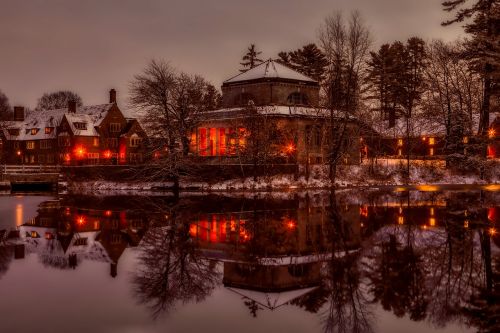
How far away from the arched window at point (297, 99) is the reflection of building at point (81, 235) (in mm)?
36387

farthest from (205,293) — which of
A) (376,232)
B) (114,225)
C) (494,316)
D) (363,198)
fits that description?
(363,198)

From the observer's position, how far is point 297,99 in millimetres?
63625

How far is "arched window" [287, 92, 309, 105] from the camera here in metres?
63.0

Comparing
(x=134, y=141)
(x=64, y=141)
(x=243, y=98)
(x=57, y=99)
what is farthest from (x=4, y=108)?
(x=243, y=98)

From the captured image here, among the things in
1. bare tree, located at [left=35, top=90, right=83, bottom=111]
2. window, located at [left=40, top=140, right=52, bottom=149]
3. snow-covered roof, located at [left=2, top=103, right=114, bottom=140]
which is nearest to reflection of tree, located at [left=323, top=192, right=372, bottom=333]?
snow-covered roof, located at [left=2, top=103, right=114, bottom=140]

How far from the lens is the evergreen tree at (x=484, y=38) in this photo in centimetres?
4917

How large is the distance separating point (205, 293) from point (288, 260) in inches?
152

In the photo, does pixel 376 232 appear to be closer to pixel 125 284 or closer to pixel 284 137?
pixel 125 284

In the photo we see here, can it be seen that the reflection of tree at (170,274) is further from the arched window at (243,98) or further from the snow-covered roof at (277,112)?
the arched window at (243,98)

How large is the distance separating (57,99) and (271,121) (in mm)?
85743

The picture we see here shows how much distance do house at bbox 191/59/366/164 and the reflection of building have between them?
22728 mm

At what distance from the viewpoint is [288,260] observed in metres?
15.3

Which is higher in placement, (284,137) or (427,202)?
(284,137)

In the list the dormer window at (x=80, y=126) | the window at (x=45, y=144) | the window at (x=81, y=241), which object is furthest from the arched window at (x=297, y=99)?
the window at (x=81, y=241)
